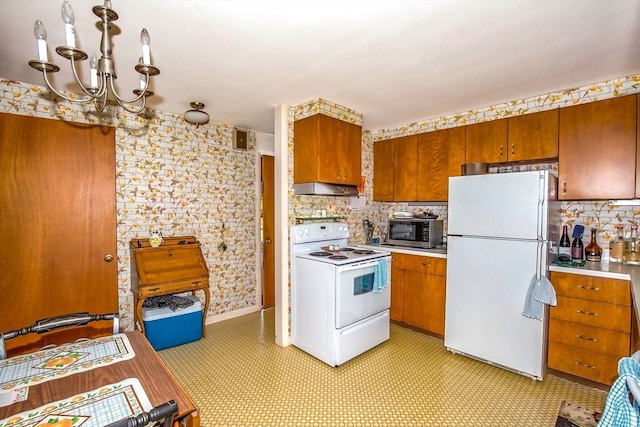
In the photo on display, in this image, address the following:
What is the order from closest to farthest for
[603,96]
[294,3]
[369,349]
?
[294,3], [603,96], [369,349]

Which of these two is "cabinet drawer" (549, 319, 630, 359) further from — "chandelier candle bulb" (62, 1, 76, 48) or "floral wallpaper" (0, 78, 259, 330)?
"chandelier candle bulb" (62, 1, 76, 48)

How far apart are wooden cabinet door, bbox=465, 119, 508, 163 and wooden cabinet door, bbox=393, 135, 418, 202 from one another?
63cm

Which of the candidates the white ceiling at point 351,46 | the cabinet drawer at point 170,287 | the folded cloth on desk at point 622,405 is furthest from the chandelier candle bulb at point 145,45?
the cabinet drawer at point 170,287

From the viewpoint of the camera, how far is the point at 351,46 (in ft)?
6.49

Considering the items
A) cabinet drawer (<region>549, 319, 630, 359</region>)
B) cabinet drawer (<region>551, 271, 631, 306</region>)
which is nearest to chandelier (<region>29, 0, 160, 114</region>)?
cabinet drawer (<region>551, 271, 631, 306</region>)

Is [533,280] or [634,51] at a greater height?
[634,51]

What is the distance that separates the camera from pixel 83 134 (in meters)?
2.81

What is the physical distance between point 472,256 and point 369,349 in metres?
1.33

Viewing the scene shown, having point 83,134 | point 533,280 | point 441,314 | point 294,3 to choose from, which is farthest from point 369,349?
point 83,134

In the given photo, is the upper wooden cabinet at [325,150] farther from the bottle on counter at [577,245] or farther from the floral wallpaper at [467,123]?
the bottle on counter at [577,245]

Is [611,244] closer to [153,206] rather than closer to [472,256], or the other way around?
[472,256]

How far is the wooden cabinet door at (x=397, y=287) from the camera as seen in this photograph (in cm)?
356

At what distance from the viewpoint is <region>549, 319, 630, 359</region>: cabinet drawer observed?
226 centimetres

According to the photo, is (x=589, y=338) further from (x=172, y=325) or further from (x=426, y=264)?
(x=172, y=325)
